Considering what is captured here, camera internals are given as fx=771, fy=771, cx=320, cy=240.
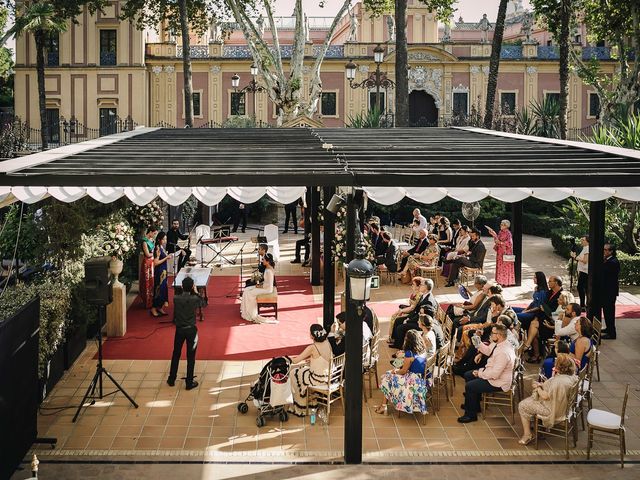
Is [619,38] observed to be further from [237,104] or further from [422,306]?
[422,306]

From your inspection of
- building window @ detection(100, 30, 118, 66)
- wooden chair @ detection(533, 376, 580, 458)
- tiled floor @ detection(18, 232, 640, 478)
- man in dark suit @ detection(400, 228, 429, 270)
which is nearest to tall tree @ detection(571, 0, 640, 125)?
man in dark suit @ detection(400, 228, 429, 270)

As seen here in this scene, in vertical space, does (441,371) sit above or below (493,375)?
below

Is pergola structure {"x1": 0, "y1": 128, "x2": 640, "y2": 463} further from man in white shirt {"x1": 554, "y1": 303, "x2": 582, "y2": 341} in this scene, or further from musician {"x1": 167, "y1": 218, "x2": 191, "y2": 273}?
musician {"x1": 167, "y1": 218, "x2": 191, "y2": 273}

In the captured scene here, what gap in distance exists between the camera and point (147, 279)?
14406 mm

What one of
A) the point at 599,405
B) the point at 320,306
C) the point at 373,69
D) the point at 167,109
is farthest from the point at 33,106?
the point at 599,405

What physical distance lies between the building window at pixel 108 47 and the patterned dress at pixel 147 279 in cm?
3331

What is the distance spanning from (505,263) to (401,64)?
11494 millimetres

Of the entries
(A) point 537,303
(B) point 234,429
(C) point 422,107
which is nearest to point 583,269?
(A) point 537,303

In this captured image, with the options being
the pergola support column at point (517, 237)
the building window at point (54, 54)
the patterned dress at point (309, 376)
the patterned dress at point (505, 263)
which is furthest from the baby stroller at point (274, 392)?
the building window at point (54, 54)

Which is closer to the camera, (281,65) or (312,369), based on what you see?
(312,369)

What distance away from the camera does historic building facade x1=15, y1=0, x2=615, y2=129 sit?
44.7 metres

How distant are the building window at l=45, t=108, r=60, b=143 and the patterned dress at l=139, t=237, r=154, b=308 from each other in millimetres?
31158

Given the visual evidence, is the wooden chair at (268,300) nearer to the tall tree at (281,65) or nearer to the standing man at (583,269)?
the standing man at (583,269)

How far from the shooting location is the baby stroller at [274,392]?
9.06m
